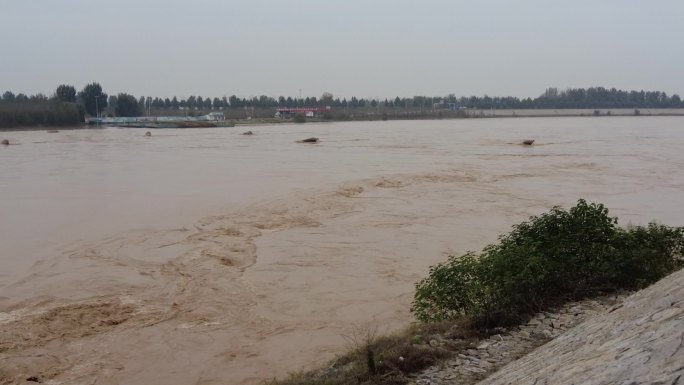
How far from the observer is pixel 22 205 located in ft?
65.6

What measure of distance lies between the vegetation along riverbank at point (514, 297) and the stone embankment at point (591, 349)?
0.02 metres

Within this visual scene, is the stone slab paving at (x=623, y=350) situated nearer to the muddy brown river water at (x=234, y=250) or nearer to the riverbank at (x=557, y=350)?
the riverbank at (x=557, y=350)

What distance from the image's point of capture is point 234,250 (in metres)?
13.3

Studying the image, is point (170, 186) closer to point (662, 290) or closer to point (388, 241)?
point (388, 241)

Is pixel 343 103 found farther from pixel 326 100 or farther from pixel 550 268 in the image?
pixel 550 268

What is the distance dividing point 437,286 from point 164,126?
3632 inches

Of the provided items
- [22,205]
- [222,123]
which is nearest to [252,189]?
[22,205]

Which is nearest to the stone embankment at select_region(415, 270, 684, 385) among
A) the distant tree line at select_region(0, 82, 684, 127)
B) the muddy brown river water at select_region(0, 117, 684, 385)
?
the muddy brown river water at select_region(0, 117, 684, 385)

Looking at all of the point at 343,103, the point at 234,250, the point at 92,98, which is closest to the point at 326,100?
the point at 343,103

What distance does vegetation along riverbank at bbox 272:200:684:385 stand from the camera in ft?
18.4

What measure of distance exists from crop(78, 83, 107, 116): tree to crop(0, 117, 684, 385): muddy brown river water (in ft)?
283

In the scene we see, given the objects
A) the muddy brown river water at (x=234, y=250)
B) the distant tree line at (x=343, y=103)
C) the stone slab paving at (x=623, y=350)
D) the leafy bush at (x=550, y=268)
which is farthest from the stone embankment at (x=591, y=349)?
the distant tree line at (x=343, y=103)

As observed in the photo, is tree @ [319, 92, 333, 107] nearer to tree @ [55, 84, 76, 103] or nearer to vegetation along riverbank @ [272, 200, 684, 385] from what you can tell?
tree @ [55, 84, 76, 103]

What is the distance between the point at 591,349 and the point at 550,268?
3080 millimetres
